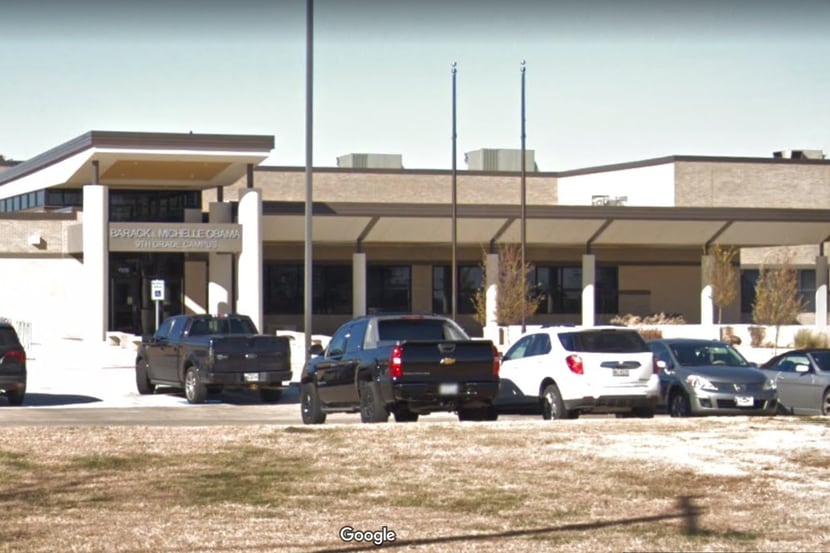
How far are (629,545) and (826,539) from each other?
5.20ft

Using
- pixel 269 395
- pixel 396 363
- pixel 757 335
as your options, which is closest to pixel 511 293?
pixel 757 335

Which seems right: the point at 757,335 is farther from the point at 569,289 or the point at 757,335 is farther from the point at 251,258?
the point at 251,258

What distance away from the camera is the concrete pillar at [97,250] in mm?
51562

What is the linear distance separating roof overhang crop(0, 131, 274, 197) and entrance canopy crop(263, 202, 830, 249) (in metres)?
3.72

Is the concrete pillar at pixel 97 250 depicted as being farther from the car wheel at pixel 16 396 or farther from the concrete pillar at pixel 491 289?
the car wheel at pixel 16 396

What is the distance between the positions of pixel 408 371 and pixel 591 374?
3190 mm

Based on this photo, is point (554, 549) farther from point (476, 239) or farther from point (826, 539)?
point (476, 239)

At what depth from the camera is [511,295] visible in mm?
55938

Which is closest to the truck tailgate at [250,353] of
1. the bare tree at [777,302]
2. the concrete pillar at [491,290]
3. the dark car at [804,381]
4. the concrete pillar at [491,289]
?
the dark car at [804,381]

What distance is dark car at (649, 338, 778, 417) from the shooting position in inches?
936

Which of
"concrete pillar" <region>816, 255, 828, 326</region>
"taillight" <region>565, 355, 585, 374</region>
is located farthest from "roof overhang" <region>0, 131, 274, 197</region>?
"taillight" <region>565, 355, 585, 374</region>

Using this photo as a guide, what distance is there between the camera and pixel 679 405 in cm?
2439

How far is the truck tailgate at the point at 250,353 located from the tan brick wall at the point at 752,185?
47.4 meters

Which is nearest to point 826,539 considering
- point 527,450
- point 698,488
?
point 698,488
